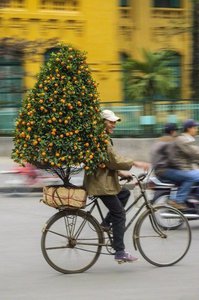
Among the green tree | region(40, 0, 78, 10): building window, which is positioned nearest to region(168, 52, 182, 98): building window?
the green tree

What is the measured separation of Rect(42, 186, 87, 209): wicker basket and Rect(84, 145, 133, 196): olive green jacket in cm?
11

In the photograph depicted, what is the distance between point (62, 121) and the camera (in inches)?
266

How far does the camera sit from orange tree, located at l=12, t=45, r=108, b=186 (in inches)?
265

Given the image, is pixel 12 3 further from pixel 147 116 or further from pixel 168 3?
pixel 168 3

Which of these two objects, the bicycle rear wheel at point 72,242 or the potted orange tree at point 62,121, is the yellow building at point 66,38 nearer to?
the bicycle rear wheel at point 72,242

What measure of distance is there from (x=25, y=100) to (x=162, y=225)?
6.71 ft

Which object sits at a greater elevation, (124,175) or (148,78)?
(124,175)

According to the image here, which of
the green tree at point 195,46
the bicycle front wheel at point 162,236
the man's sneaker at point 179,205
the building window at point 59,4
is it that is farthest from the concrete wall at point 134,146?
the bicycle front wheel at point 162,236

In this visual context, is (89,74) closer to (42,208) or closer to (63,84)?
(63,84)

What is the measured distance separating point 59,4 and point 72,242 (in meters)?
15.4

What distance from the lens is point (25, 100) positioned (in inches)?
272

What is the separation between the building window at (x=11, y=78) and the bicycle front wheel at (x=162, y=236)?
11.2 metres

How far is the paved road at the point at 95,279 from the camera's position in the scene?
20.9 feet

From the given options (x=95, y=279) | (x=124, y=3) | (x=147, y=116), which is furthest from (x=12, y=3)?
(x=95, y=279)
